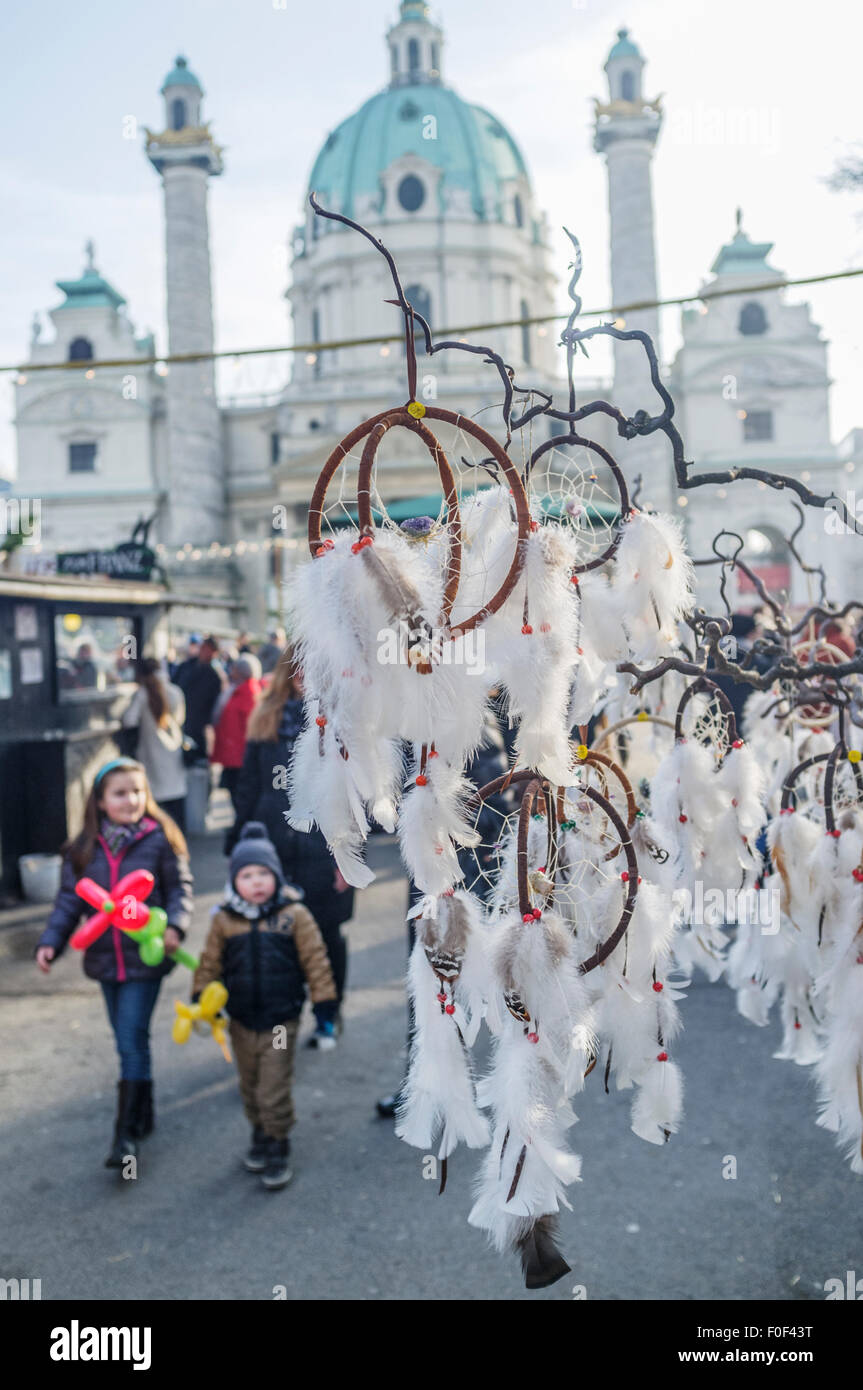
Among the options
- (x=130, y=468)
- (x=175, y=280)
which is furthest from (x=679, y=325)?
(x=130, y=468)

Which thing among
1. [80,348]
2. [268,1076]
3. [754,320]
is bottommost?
[268,1076]

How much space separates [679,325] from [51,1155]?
45.9 meters

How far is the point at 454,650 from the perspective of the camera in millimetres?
1690

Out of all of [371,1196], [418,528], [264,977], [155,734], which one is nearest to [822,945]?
[418,528]

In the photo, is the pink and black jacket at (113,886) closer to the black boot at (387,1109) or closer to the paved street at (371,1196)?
the paved street at (371,1196)

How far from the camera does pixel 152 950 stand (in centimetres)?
439

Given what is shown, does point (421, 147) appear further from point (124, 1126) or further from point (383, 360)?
point (124, 1126)

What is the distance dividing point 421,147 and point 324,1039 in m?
52.6

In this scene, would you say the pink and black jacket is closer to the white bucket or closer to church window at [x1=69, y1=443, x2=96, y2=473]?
the white bucket

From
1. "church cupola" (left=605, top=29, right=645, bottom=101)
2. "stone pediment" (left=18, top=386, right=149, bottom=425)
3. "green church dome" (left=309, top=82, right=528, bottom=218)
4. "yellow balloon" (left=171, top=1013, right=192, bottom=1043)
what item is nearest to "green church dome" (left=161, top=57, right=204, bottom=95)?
"green church dome" (left=309, top=82, right=528, bottom=218)

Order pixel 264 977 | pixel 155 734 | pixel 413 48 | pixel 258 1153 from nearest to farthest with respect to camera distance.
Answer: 1. pixel 258 1153
2. pixel 264 977
3. pixel 155 734
4. pixel 413 48

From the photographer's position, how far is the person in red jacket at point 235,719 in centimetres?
893

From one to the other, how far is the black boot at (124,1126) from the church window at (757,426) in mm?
43562
